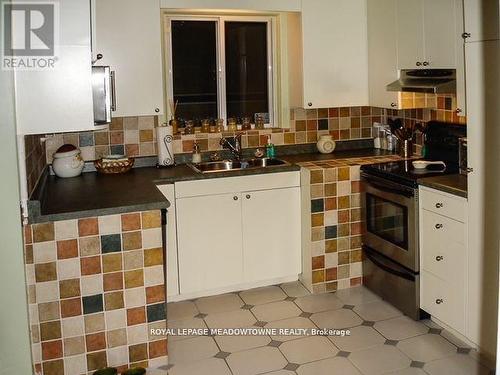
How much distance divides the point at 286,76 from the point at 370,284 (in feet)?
5.83

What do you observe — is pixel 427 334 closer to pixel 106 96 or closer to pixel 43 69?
pixel 106 96

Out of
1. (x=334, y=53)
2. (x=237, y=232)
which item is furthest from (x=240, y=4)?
(x=237, y=232)

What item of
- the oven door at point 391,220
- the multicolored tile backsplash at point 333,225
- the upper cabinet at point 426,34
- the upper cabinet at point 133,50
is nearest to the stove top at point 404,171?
the oven door at point 391,220

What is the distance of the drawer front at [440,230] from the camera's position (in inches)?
122

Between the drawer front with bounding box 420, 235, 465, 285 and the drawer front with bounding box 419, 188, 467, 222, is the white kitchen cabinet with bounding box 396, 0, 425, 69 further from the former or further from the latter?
the drawer front with bounding box 420, 235, 465, 285

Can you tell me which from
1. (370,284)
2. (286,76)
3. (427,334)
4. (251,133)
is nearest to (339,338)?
(427,334)

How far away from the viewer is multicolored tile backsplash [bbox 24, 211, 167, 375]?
9.21ft

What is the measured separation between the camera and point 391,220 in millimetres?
3689

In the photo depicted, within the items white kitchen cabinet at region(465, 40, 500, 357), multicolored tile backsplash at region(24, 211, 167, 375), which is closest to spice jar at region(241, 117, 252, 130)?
multicolored tile backsplash at region(24, 211, 167, 375)

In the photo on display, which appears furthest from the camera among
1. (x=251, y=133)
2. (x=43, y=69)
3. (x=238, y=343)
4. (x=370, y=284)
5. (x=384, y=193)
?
(x=251, y=133)

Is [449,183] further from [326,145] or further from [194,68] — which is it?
[194,68]

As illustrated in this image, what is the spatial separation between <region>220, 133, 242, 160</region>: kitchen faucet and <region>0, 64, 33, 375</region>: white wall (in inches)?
107

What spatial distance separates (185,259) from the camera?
387 centimetres

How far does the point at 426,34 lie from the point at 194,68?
1751 mm
